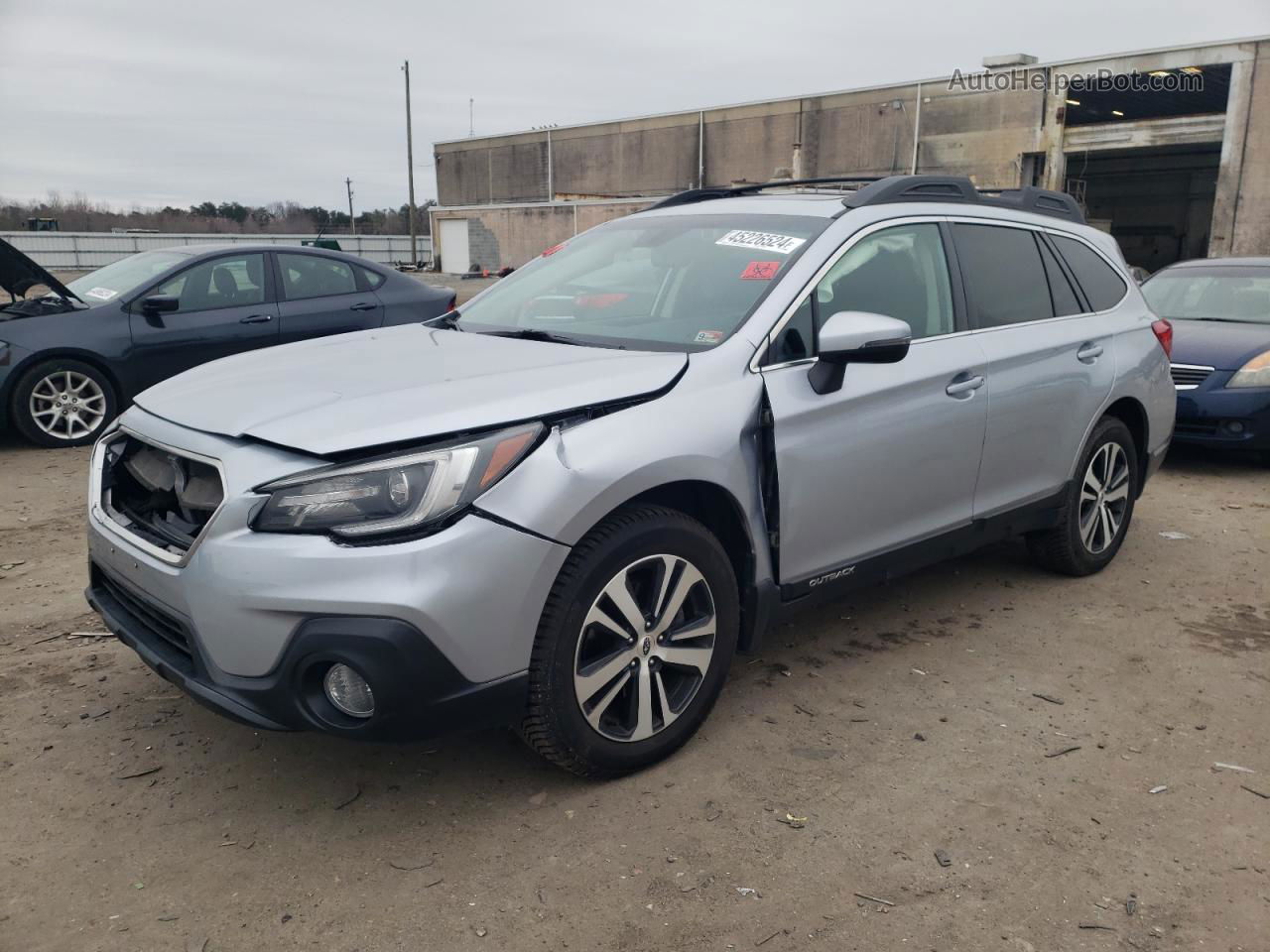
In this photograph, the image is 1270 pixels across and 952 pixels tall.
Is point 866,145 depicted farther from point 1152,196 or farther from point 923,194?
point 923,194

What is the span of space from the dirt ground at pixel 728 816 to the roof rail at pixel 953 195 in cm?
177

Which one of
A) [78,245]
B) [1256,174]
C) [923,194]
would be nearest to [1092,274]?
[923,194]

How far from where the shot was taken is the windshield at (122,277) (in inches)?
309

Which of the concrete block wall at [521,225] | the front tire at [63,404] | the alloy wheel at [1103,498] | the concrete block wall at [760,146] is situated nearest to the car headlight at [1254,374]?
the alloy wheel at [1103,498]

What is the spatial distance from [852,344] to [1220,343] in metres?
5.64

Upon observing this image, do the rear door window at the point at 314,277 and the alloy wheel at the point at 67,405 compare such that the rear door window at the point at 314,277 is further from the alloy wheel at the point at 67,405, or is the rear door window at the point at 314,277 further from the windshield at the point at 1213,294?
the windshield at the point at 1213,294

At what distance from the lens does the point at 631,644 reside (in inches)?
114

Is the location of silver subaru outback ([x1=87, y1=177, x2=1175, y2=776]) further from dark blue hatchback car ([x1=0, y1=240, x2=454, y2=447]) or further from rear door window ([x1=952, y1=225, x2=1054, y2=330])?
dark blue hatchback car ([x1=0, y1=240, x2=454, y2=447])

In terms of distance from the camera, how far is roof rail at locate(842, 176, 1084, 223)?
384cm

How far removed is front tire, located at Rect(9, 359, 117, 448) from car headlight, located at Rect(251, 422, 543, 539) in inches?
234

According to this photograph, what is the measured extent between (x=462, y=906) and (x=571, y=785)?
602mm

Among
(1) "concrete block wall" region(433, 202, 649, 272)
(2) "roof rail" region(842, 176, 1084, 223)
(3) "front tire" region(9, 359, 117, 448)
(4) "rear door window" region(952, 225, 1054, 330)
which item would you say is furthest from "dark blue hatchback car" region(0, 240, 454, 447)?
(1) "concrete block wall" region(433, 202, 649, 272)

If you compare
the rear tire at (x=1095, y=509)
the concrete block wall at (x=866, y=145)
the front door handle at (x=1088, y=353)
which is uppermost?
the concrete block wall at (x=866, y=145)

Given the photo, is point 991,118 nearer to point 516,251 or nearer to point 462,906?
point 516,251
